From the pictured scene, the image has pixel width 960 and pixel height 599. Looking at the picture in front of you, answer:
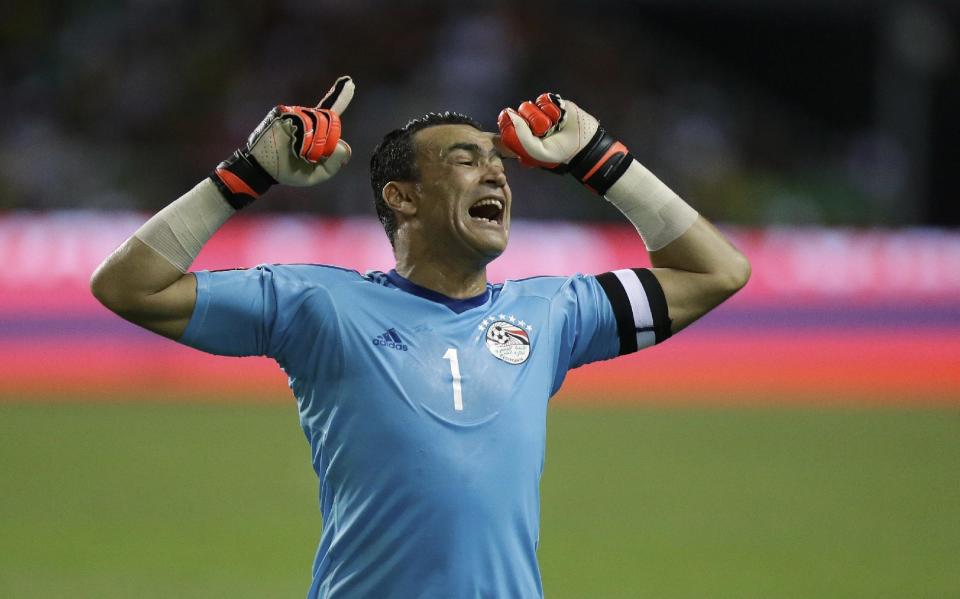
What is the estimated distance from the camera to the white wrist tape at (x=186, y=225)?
12.3 ft

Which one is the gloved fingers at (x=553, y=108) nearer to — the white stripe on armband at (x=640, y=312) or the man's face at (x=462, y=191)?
the man's face at (x=462, y=191)

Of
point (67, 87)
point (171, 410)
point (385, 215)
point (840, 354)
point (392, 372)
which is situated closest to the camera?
point (392, 372)

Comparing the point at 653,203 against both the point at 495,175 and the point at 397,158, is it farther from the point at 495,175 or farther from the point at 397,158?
the point at 397,158

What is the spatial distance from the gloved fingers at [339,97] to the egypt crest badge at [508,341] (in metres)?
0.84

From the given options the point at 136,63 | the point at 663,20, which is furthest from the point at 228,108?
the point at 663,20

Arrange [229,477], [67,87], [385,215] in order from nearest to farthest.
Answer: [385,215]
[229,477]
[67,87]

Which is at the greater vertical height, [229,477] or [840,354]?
[840,354]

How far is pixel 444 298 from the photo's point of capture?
13.1ft

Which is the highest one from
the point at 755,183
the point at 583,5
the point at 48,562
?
the point at 583,5

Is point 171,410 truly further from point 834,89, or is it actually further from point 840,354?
point 834,89

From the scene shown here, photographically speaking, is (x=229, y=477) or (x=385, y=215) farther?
(x=229, y=477)

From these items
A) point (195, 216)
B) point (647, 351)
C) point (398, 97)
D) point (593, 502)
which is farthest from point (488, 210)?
point (398, 97)

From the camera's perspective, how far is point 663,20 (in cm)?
2473

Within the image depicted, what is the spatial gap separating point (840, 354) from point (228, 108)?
28.3 feet
